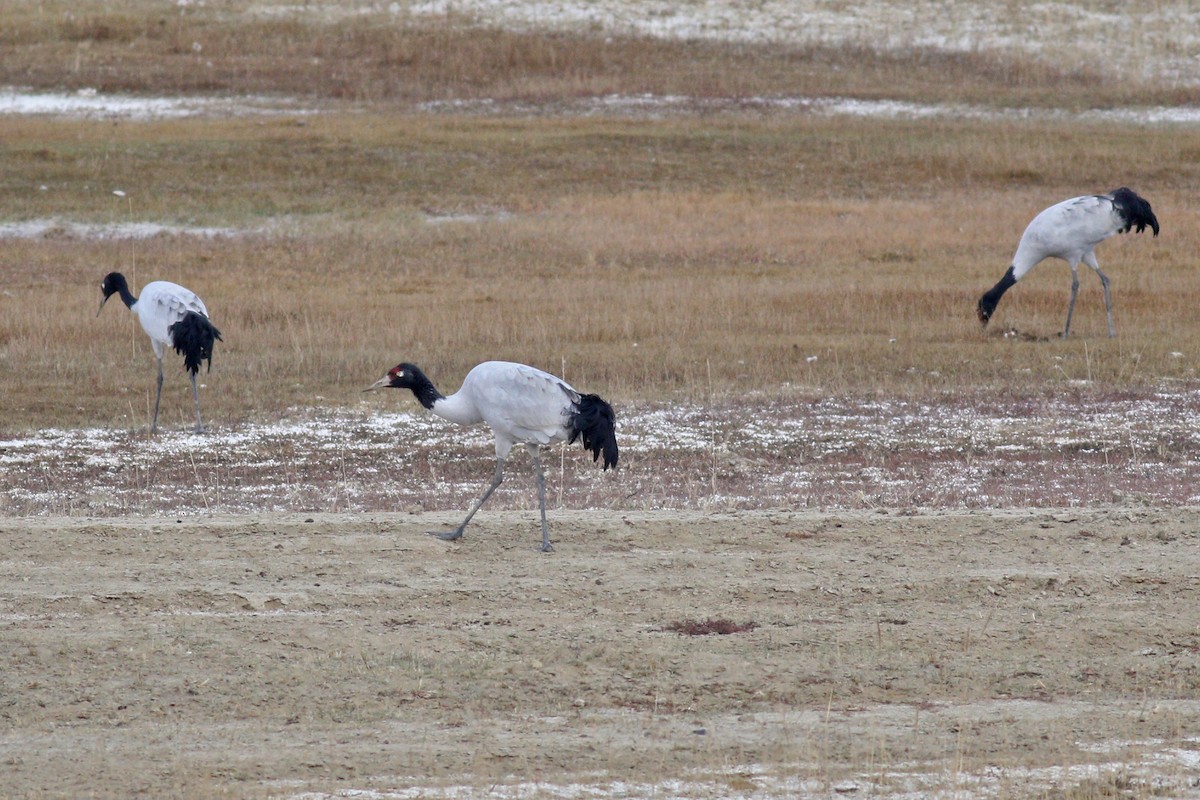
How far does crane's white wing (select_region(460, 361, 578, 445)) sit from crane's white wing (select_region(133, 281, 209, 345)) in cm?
591

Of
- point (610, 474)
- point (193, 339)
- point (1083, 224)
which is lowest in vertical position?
point (610, 474)

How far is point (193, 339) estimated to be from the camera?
1349 cm

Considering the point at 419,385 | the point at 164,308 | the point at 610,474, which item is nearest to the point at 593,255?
the point at 164,308

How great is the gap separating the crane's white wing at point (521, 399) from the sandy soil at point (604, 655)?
714 mm

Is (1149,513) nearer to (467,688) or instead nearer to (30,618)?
(467,688)

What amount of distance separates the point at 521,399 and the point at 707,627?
1.82m

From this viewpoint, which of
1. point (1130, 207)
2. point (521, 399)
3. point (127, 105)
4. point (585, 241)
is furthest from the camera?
point (127, 105)

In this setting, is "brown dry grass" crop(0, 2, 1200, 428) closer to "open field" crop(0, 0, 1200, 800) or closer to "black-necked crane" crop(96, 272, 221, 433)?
"open field" crop(0, 0, 1200, 800)

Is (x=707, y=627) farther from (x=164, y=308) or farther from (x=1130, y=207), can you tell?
(x=1130, y=207)

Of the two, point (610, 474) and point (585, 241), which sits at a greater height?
point (585, 241)

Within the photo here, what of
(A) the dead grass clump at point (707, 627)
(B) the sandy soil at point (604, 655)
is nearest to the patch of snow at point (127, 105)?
(B) the sandy soil at point (604, 655)

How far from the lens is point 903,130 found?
109 ft

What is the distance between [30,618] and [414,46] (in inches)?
1481

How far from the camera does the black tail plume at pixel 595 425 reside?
8.71 meters
